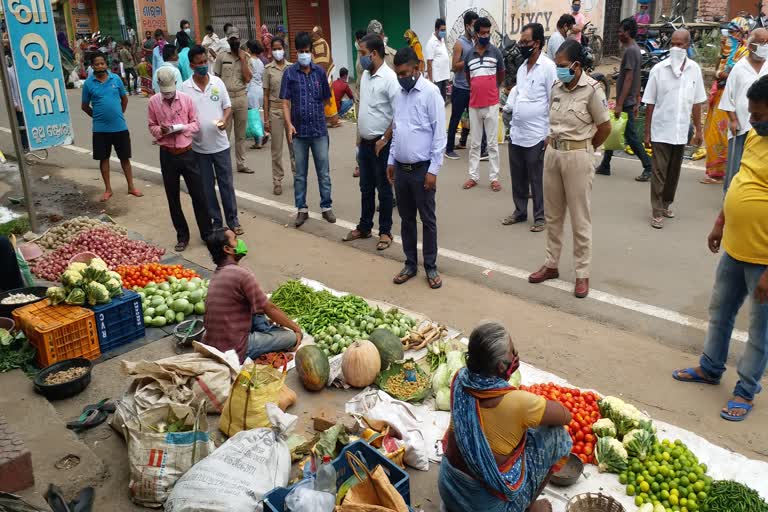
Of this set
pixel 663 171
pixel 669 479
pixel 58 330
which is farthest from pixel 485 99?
pixel 669 479

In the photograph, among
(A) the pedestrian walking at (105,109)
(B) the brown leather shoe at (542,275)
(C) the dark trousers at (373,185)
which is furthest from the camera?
(A) the pedestrian walking at (105,109)

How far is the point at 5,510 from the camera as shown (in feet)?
10.2

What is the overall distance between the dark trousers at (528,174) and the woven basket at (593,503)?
15.8 ft

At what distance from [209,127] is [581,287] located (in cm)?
450

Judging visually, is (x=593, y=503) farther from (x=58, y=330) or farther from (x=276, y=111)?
(x=276, y=111)

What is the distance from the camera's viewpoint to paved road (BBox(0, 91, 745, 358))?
6.22 metres

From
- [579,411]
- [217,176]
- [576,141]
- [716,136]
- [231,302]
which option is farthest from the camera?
[716,136]

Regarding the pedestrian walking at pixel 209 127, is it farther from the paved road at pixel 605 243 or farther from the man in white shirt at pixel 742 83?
the man in white shirt at pixel 742 83

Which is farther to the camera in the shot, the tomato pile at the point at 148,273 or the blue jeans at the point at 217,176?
the blue jeans at the point at 217,176

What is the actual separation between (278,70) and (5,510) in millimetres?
8361

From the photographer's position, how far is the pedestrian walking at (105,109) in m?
9.37

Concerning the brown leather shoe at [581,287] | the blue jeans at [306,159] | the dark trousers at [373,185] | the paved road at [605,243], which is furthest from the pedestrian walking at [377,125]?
the brown leather shoe at [581,287]

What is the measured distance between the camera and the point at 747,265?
14.4 feet

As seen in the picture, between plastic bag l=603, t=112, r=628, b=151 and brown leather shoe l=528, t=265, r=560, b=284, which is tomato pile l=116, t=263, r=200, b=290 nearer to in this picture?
brown leather shoe l=528, t=265, r=560, b=284
